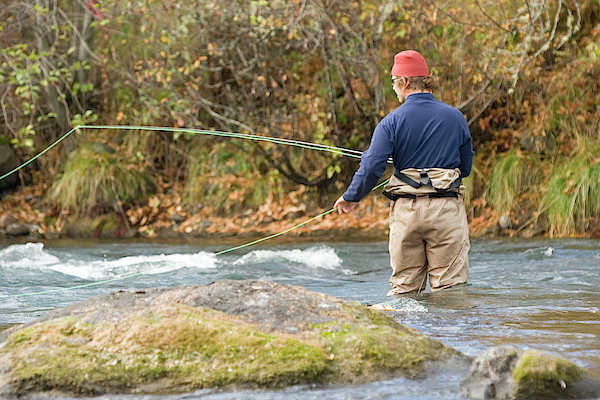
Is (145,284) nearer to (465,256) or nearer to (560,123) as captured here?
(465,256)

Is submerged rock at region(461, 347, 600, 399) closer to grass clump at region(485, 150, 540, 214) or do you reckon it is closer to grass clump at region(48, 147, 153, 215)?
grass clump at region(485, 150, 540, 214)

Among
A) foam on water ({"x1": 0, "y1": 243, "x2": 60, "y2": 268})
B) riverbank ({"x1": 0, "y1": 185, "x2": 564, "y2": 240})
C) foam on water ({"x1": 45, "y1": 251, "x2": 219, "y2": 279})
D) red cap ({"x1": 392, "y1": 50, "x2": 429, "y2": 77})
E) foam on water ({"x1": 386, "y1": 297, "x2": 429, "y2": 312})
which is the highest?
red cap ({"x1": 392, "y1": 50, "x2": 429, "y2": 77})

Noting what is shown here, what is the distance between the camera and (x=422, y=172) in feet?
14.7

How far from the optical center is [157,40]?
10.9 metres

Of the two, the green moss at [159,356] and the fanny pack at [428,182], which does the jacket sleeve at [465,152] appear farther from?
the green moss at [159,356]

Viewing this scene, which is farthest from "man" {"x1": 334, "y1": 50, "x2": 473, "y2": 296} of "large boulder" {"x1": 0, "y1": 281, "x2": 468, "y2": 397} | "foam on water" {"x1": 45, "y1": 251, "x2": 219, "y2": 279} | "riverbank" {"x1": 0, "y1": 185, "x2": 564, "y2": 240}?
"riverbank" {"x1": 0, "y1": 185, "x2": 564, "y2": 240}

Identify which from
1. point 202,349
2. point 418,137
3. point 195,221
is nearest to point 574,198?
point 418,137

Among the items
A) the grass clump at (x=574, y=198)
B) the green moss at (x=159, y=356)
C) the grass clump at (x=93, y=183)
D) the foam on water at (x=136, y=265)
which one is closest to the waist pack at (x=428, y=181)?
the green moss at (x=159, y=356)

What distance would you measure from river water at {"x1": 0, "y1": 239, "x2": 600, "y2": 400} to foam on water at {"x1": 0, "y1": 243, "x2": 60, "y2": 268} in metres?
0.01

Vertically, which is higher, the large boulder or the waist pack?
the waist pack

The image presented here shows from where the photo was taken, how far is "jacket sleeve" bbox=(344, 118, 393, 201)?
14.2ft

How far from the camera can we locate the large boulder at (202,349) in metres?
2.81

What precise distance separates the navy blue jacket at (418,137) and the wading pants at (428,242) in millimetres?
248

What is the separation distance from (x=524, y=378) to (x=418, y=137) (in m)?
2.06
